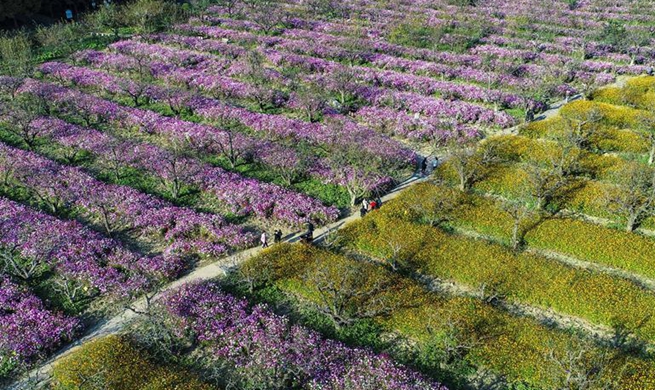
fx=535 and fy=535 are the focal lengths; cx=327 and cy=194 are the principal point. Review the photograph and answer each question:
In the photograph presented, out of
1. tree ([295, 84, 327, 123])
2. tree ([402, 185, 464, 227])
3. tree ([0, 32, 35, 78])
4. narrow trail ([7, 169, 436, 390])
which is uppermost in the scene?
tree ([0, 32, 35, 78])

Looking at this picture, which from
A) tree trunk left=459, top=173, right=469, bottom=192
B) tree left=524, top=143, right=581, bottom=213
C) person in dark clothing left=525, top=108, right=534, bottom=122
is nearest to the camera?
tree left=524, top=143, right=581, bottom=213

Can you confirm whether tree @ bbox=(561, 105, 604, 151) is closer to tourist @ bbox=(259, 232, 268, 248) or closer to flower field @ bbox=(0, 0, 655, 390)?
flower field @ bbox=(0, 0, 655, 390)

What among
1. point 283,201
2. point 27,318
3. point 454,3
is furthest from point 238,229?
point 454,3

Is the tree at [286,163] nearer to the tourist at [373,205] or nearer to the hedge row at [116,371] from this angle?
the tourist at [373,205]

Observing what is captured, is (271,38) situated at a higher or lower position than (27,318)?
higher

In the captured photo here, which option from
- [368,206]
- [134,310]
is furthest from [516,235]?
[134,310]

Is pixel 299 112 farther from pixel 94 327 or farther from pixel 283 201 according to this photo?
pixel 94 327

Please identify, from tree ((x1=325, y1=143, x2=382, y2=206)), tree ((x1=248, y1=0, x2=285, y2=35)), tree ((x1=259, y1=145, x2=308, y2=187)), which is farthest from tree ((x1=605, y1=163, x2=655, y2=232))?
tree ((x1=248, y1=0, x2=285, y2=35))
